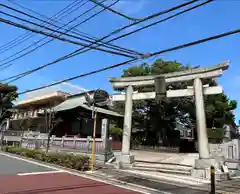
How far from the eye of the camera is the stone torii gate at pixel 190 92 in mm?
14672

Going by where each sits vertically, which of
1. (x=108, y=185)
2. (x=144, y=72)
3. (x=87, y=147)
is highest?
(x=144, y=72)

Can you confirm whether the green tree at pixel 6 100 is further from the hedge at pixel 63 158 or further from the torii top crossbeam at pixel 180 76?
the torii top crossbeam at pixel 180 76

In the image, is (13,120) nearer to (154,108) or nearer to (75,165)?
(154,108)

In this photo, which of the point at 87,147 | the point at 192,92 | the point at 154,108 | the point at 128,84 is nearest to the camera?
the point at 192,92

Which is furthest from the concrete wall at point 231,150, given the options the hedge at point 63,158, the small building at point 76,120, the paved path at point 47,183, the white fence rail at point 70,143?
the small building at point 76,120

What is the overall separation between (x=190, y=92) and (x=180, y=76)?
3.60 feet

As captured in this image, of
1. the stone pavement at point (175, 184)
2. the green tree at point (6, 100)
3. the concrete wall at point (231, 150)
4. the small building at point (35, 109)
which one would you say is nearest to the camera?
the stone pavement at point (175, 184)

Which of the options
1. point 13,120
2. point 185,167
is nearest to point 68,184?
point 185,167

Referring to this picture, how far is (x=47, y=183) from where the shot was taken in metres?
11.2

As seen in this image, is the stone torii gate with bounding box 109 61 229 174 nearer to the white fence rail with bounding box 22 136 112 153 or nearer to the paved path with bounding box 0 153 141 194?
the white fence rail with bounding box 22 136 112 153

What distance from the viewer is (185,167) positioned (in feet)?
53.4

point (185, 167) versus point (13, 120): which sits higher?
point (13, 120)

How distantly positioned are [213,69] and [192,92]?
180cm

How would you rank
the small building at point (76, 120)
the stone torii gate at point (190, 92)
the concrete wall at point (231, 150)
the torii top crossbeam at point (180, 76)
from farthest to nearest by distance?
the small building at point (76, 120) < the concrete wall at point (231, 150) < the torii top crossbeam at point (180, 76) < the stone torii gate at point (190, 92)
